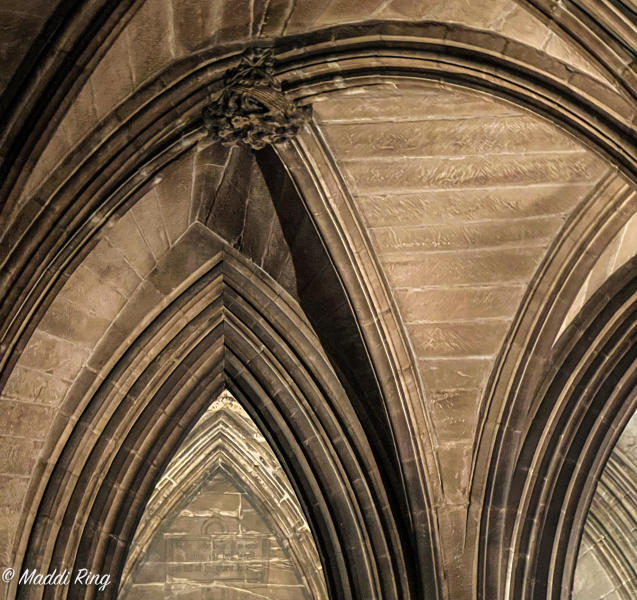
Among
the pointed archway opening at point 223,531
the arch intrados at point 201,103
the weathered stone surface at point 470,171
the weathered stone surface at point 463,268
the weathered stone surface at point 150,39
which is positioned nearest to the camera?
the weathered stone surface at point 150,39

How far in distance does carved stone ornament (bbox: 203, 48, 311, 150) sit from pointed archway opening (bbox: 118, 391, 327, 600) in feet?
19.9

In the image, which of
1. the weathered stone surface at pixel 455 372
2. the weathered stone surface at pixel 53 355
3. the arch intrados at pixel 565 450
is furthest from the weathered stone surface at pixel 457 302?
the weathered stone surface at pixel 53 355

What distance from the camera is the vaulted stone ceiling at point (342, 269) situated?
755cm

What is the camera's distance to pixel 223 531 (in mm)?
14227

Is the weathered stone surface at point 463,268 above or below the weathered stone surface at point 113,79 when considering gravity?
below

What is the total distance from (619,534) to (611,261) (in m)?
4.42

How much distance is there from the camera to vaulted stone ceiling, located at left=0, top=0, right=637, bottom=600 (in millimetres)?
7551

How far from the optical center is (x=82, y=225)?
7.76m

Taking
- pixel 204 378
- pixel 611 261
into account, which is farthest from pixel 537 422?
pixel 204 378

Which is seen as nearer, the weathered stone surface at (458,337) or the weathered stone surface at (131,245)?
the weathered stone surface at (131,245)

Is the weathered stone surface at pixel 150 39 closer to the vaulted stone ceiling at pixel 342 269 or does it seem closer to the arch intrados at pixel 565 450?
the vaulted stone ceiling at pixel 342 269

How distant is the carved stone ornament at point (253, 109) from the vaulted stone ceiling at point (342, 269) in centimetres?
10

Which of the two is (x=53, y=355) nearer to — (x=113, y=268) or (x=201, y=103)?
(x=113, y=268)

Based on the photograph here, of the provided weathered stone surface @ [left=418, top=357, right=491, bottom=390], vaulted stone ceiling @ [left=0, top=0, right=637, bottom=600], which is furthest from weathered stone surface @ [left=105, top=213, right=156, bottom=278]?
weathered stone surface @ [left=418, top=357, right=491, bottom=390]
